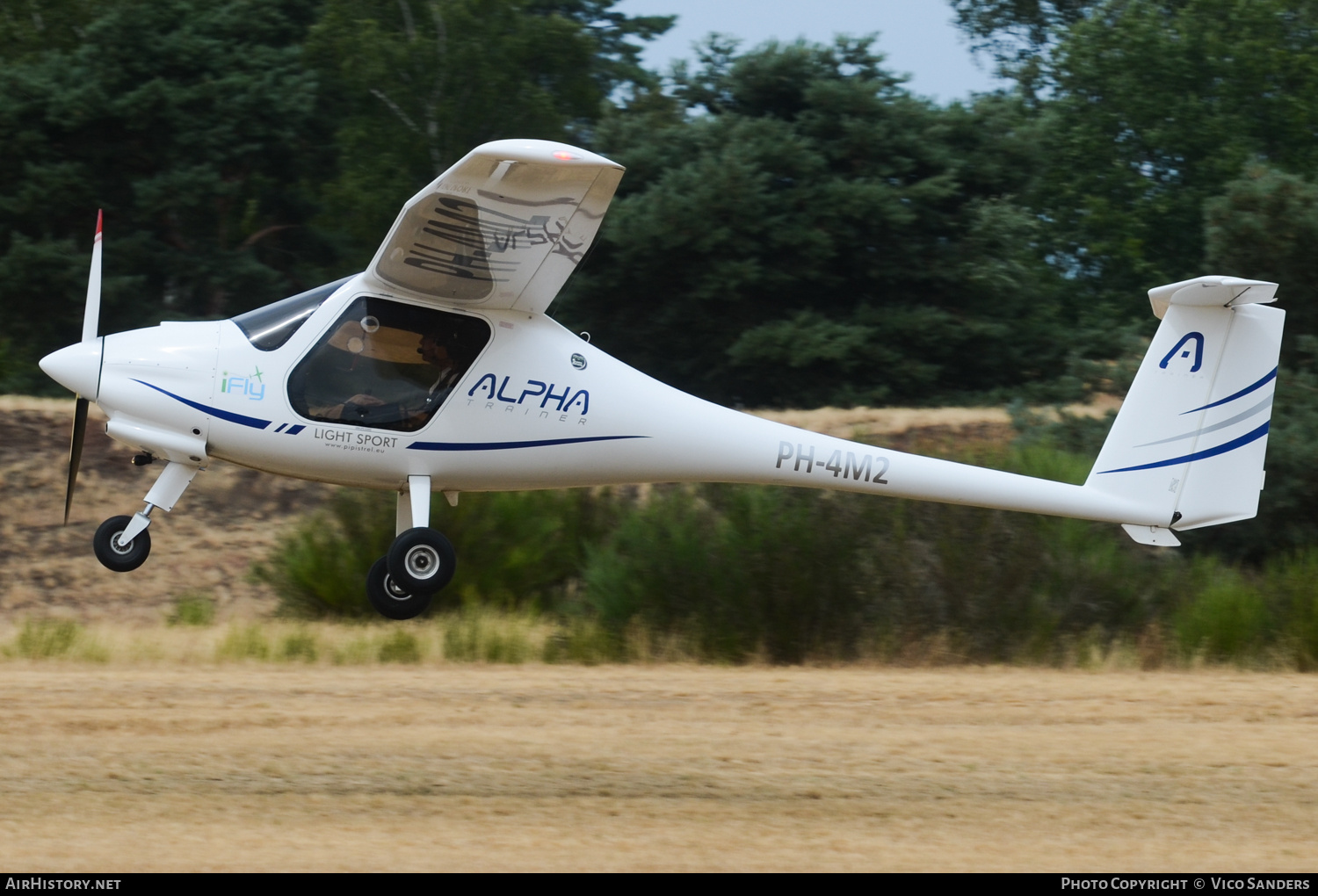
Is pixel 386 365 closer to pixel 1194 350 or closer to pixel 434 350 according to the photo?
pixel 434 350

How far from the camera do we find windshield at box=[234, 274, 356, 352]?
10969 millimetres

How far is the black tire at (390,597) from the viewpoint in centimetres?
1148

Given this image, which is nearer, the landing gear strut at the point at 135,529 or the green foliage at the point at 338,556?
the landing gear strut at the point at 135,529

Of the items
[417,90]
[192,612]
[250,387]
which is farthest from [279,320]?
[417,90]

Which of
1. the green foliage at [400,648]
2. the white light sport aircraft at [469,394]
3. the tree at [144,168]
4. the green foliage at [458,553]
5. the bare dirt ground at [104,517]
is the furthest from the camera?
the tree at [144,168]

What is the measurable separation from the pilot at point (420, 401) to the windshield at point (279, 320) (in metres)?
0.56

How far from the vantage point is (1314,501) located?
67.4 ft

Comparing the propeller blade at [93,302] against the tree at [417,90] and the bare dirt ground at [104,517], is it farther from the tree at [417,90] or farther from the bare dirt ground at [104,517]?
the tree at [417,90]

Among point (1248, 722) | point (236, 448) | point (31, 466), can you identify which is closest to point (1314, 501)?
point (1248, 722)

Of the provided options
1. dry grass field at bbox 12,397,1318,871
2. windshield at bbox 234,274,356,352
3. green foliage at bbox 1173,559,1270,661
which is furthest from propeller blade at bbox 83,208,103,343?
green foliage at bbox 1173,559,1270,661

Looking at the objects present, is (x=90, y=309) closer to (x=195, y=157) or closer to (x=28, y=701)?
(x=28, y=701)

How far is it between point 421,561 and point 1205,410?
6050mm

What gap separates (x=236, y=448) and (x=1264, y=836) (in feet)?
23.0

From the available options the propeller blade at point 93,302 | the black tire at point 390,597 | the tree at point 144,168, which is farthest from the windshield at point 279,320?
the tree at point 144,168
